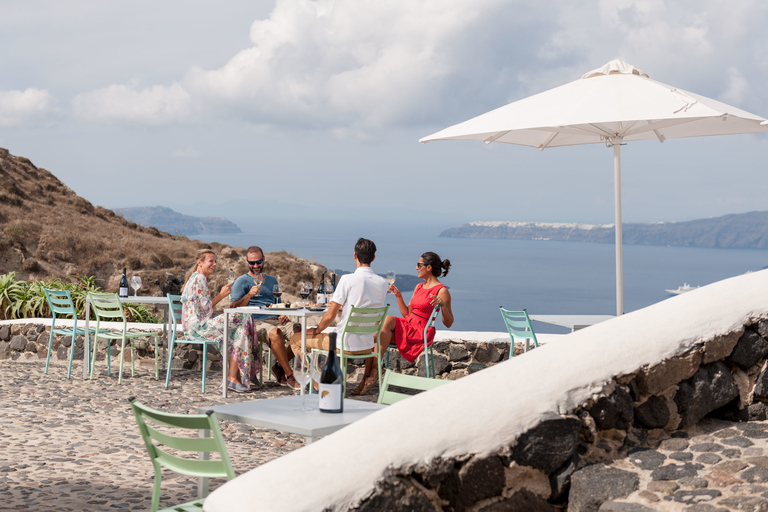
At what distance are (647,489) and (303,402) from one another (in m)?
1.39

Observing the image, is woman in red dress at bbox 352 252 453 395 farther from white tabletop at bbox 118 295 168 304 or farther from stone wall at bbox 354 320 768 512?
stone wall at bbox 354 320 768 512

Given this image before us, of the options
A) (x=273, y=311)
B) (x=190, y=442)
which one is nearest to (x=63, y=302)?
(x=273, y=311)

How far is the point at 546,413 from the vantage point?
233 centimetres

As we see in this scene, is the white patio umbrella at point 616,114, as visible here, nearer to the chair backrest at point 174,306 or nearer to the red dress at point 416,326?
the red dress at point 416,326

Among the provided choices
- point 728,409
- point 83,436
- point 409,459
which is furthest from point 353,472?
point 83,436

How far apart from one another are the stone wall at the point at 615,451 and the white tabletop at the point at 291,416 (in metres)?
0.61

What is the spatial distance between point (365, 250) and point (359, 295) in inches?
14.7

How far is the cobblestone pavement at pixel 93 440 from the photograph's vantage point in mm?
3680

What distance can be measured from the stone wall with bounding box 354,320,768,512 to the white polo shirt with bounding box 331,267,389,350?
3.54 metres

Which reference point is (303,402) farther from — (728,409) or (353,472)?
(728,409)

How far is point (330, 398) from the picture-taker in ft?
9.78

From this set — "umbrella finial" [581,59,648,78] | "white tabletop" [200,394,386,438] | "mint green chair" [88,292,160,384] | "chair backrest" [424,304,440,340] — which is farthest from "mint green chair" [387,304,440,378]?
"white tabletop" [200,394,386,438]

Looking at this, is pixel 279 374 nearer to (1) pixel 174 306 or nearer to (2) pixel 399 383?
(1) pixel 174 306

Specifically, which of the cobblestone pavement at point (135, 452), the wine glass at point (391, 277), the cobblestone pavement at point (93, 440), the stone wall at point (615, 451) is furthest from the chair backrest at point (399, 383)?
the wine glass at point (391, 277)
